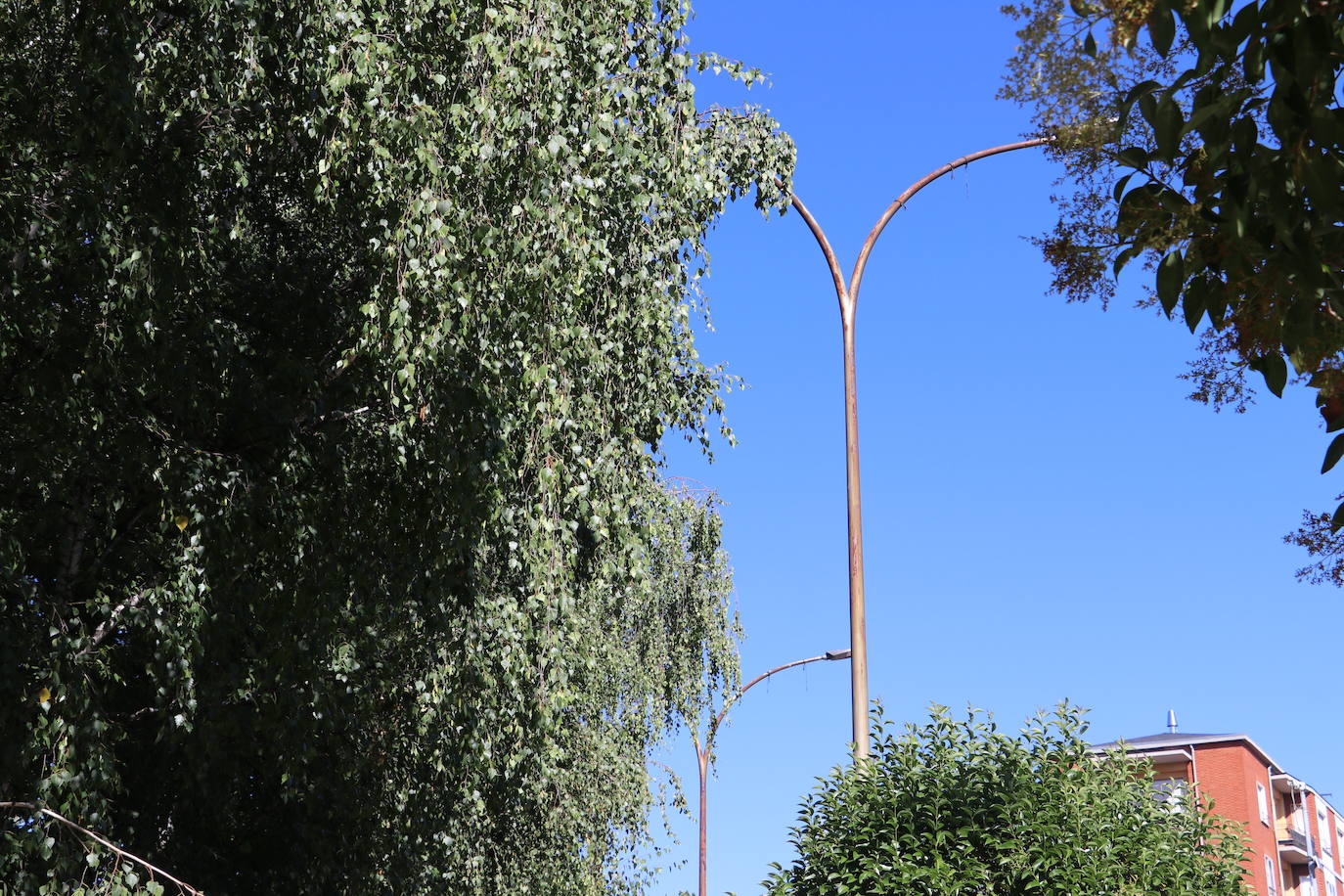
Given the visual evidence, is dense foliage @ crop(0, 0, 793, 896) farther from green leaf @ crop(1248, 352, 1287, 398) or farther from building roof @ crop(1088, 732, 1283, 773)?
building roof @ crop(1088, 732, 1283, 773)

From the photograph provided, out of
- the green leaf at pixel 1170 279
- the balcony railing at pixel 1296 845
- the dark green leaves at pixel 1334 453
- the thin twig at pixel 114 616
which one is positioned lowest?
the dark green leaves at pixel 1334 453

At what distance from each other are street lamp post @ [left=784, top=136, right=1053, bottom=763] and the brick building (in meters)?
37.5

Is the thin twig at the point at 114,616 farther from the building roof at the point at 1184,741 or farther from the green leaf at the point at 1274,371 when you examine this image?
the building roof at the point at 1184,741

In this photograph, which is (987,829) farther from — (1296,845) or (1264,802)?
(1296,845)

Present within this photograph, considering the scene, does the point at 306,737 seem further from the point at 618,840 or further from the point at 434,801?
the point at 618,840

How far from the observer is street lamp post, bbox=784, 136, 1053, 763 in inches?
428

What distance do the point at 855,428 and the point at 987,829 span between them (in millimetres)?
3396

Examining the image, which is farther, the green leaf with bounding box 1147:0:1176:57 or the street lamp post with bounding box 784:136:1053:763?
the street lamp post with bounding box 784:136:1053:763

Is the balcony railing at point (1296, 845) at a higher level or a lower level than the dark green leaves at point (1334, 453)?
higher

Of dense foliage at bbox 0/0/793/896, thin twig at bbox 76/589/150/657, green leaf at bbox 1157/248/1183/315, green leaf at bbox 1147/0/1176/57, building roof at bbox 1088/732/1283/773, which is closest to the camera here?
green leaf at bbox 1147/0/1176/57

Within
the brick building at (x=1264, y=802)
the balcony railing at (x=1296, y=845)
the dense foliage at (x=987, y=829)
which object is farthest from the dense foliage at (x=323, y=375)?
the balcony railing at (x=1296, y=845)

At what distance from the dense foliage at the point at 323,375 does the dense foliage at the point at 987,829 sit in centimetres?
255

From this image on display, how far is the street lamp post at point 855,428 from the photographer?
10.9 metres

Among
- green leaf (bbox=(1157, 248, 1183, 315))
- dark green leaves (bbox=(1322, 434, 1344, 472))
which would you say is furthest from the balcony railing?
green leaf (bbox=(1157, 248, 1183, 315))
